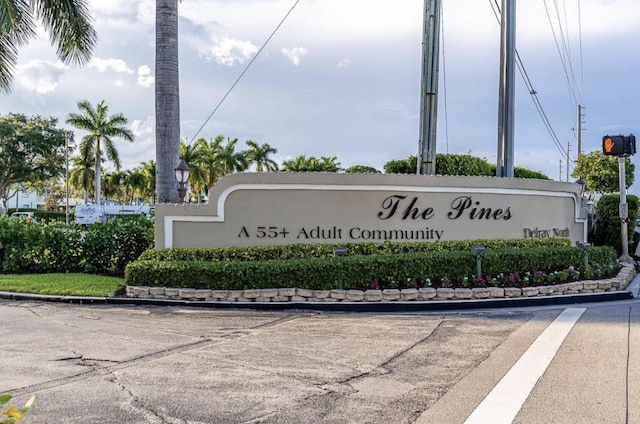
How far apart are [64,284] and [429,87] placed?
34.2 ft

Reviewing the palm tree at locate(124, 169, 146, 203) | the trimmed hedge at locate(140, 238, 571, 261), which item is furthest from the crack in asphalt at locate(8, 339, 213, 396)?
the palm tree at locate(124, 169, 146, 203)

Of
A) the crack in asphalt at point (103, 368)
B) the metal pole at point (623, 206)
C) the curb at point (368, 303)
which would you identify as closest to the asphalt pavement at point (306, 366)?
the crack in asphalt at point (103, 368)

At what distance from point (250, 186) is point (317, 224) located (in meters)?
1.72

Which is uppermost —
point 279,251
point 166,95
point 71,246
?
point 166,95

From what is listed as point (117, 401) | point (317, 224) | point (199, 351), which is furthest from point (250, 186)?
point (117, 401)

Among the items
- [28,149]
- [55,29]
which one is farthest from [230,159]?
[55,29]

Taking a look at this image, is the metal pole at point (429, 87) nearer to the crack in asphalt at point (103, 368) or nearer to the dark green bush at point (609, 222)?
the dark green bush at point (609, 222)

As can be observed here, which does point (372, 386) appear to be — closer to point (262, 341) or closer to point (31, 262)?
point (262, 341)

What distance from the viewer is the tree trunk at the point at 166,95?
547 inches

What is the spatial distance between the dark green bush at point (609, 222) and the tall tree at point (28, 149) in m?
43.2

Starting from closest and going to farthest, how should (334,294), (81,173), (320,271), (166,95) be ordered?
(334,294) < (320,271) < (166,95) < (81,173)

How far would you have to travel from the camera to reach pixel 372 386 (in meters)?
5.55

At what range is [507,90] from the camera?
691 inches

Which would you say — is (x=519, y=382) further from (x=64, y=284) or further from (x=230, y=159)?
(x=230, y=159)
